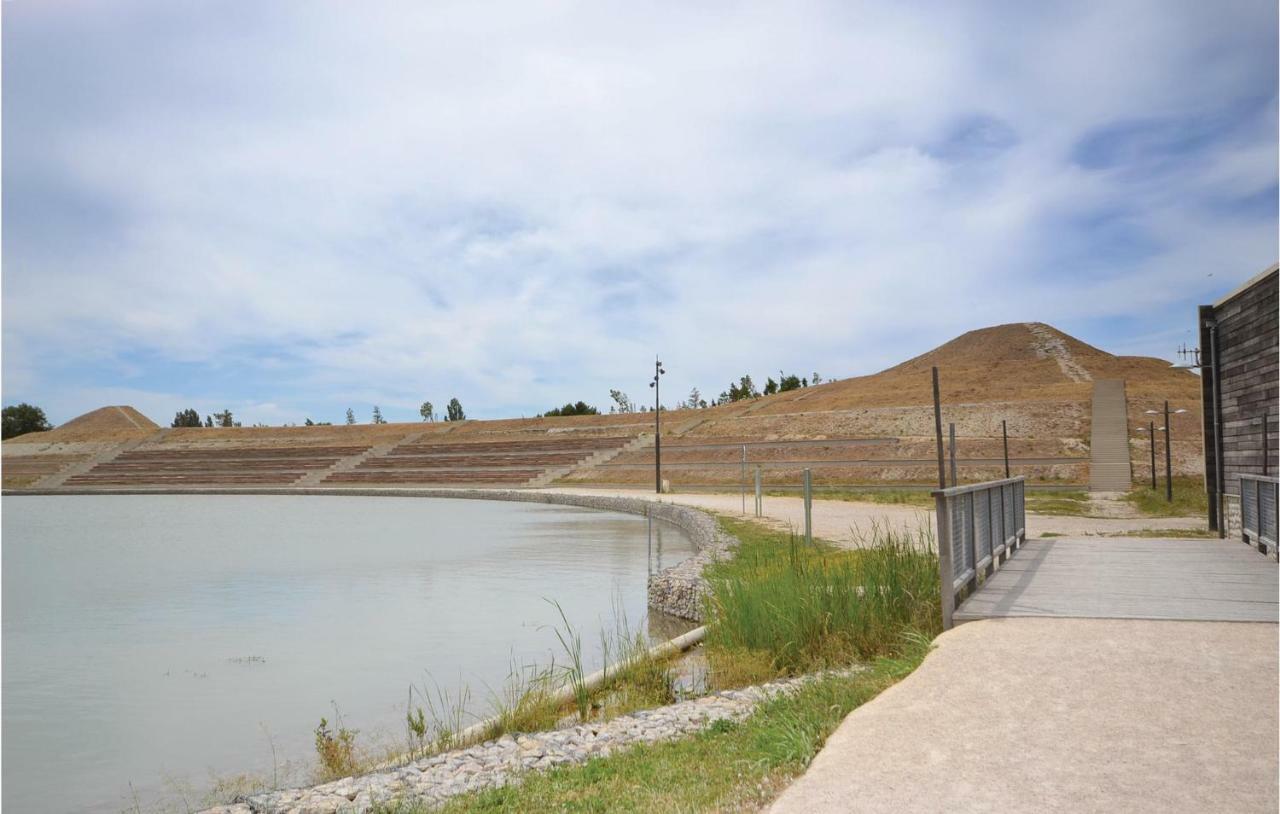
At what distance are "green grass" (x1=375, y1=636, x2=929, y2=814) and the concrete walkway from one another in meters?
0.21

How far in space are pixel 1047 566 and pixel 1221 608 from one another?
3.16 meters

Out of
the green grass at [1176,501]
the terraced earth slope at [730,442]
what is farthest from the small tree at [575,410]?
the green grass at [1176,501]

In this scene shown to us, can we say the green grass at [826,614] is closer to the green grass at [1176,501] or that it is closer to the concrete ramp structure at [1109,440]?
the green grass at [1176,501]

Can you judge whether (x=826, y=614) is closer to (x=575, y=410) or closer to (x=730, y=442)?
(x=730, y=442)

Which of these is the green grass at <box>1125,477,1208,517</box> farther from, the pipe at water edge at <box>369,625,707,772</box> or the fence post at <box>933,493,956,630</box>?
the fence post at <box>933,493,956,630</box>

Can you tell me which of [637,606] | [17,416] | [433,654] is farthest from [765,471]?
[17,416]

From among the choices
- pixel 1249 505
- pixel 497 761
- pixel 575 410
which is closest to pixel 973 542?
pixel 497 761

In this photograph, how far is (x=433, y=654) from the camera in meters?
10.8

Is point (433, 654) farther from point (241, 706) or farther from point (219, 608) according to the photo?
point (219, 608)

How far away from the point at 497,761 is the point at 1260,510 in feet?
35.7

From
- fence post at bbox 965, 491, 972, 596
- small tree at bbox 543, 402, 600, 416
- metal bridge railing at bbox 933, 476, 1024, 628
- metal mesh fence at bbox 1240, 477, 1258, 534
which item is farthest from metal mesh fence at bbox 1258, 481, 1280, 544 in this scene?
small tree at bbox 543, 402, 600, 416

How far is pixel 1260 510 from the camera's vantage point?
1191cm

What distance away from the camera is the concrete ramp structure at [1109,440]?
1686 inches

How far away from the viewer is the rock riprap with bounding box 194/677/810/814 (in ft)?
17.6
